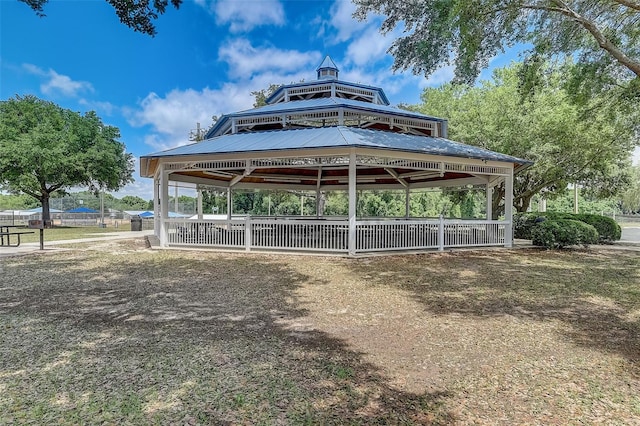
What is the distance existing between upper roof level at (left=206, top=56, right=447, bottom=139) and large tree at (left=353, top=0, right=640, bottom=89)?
4234 millimetres

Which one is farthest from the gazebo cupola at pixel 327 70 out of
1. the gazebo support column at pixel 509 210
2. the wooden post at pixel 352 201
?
the gazebo support column at pixel 509 210

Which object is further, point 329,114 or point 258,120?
point 258,120

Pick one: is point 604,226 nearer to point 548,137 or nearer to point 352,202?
point 548,137

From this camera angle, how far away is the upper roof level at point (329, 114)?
13961mm

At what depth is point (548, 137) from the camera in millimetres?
17703

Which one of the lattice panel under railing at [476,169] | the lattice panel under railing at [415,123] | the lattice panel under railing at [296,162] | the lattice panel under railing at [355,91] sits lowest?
the lattice panel under railing at [476,169]

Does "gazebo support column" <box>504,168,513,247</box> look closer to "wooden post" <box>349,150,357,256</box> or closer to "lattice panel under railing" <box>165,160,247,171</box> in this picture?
"wooden post" <box>349,150,357,256</box>

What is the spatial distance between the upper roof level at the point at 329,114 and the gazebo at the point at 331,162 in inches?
1.7

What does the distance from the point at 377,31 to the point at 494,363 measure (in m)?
9.21

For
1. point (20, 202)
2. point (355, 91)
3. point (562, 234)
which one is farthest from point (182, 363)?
point (20, 202)

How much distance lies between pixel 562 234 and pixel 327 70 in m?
12.6

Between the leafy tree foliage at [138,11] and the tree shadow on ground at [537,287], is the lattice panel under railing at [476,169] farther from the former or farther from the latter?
the leafy tree foliage at [138,11]

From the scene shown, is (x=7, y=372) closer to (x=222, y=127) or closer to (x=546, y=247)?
(x=222, y=127)

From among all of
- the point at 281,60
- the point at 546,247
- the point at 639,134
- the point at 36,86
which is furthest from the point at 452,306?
the point at 36,86
